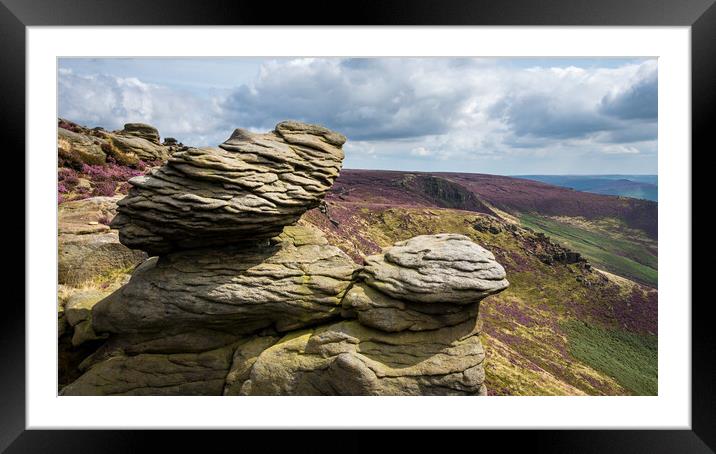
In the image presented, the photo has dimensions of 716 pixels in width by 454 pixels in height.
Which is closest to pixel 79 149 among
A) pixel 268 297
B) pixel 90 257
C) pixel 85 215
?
pixel 85 215

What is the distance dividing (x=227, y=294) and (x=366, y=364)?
515 centimetres

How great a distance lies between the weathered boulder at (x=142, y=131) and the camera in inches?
1469

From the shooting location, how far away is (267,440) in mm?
8086

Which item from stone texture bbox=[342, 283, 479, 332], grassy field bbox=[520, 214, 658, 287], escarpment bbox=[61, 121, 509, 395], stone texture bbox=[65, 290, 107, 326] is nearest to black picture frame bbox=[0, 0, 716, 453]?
escarpment bbox=[61, 121, 509, 395]

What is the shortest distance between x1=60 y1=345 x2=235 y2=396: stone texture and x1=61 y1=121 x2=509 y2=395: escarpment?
0.04 m

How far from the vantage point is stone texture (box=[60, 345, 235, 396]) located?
11.5m

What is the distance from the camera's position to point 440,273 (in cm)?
1057

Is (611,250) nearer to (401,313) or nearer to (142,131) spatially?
(401,313)
